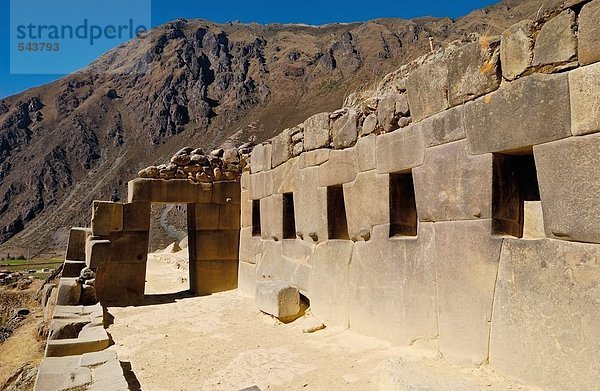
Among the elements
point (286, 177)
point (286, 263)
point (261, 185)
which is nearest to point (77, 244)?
point (261, 185)

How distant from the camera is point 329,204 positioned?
577 cm

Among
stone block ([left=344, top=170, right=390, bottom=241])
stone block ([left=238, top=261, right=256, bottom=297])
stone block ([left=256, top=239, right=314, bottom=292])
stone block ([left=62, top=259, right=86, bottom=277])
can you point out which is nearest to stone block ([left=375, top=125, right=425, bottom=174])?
stone block ([left=344, top=170, right=390, bottom=241])

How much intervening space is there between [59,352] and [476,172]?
4.32 meters

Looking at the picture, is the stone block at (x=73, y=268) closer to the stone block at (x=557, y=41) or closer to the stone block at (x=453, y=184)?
the stone block at (x=453, y=184)

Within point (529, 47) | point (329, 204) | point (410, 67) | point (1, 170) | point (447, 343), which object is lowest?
point (447, 343)

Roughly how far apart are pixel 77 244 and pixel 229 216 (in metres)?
3.16

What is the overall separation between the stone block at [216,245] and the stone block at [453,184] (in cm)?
605

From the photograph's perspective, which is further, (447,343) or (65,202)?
(65,202)

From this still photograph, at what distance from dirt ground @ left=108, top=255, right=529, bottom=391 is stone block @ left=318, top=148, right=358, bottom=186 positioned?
1.72 metres

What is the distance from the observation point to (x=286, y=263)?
6926 millimetres

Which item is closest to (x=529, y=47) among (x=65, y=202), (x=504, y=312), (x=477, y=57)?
(x=477, y=57)

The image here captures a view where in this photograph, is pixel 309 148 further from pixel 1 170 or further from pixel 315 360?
pixel 1 170

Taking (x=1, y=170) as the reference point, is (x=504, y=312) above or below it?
below

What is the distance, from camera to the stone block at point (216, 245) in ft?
31.0
